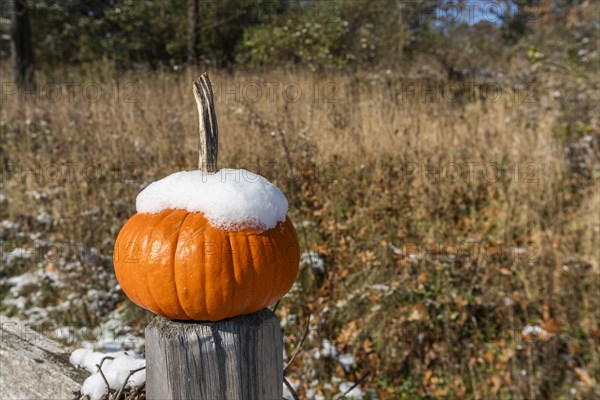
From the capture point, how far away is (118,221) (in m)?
4.30

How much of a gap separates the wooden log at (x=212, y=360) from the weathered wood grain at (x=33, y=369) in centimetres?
59

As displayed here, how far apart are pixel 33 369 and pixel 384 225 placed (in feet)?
9.60

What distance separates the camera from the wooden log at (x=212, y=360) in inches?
42.6

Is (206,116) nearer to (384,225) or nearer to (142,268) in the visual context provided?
(142,268)

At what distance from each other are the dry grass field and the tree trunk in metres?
4.07

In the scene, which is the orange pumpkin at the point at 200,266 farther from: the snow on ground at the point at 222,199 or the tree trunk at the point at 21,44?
the tree trunk at the point at 21,44

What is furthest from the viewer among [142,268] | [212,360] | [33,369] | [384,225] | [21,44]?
[21,44]

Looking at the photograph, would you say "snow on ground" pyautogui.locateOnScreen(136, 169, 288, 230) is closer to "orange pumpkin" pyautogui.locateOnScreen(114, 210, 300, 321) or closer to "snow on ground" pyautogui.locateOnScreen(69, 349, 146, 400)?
"orange pumpkin" pyautogui.locateOnScreen(114, 210, 300, 321)

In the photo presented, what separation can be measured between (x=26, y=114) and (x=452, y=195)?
538 centimetres

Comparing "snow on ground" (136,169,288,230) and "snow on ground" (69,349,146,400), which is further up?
"snow on ground" (136,169,288,230)

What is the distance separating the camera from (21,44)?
9.99 metres

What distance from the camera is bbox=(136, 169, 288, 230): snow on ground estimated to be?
117cm

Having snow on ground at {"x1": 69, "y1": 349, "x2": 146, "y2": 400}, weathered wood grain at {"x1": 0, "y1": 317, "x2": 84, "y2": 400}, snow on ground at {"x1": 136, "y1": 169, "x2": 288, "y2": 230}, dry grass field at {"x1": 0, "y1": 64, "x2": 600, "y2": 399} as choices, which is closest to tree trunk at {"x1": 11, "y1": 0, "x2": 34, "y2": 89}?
dry grass field at {"x1": 0, "y1": 64, "x2": 600, "y2": 399}

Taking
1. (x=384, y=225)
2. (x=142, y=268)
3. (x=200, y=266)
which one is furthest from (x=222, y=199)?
(x=384, y=225)
